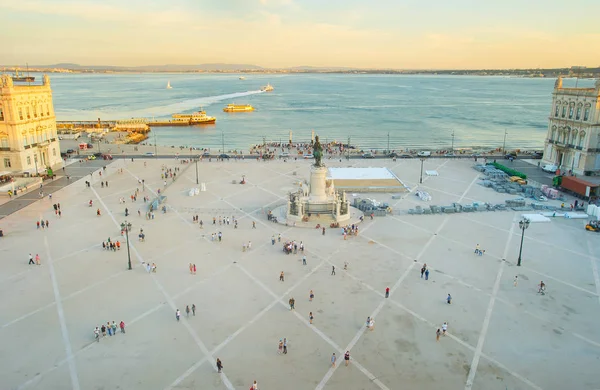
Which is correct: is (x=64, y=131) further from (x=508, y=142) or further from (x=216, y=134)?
(x=508, y=142)

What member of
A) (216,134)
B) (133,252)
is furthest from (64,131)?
(133,252)

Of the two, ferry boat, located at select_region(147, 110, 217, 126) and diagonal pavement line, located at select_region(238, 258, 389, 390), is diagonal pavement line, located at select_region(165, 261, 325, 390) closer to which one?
diagonal pavement line, located at select_region(238, 258, 389, 390)

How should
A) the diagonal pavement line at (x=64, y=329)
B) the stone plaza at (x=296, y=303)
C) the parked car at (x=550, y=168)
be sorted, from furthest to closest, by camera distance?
the parked car at (x=550, y=168), the stone plaza at (x=296, y=303), the diagonal pavement line at (x=64, y=329)

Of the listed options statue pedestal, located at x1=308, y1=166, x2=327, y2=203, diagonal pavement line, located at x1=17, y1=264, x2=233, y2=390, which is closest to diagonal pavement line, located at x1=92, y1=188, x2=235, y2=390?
diagonal pavement line, located at x1=17, y1=264, x2=233, y2=390

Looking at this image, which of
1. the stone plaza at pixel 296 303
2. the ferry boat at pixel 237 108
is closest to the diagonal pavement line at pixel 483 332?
the stone plaza at pixel 296 303

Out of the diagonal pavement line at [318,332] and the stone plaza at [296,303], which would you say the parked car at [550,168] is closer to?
the stone plaza at [296,303]

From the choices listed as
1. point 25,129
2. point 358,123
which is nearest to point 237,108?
point 358,123

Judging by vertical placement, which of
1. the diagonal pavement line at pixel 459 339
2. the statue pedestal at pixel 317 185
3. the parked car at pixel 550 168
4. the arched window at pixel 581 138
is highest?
the arched window at pixel 581 138

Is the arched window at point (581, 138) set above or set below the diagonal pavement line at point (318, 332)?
above
